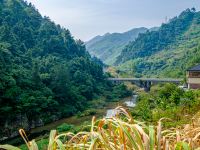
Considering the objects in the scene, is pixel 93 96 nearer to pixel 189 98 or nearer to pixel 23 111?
pixel 23 111

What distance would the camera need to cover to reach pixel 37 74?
39438 mm

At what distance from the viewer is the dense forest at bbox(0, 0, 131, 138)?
33438 millimetres

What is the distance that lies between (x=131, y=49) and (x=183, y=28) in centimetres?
2093

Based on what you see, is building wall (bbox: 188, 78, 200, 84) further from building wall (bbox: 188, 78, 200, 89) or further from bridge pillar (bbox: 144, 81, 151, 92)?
bridge pillar (bbox: 144, 81, 151, 92)

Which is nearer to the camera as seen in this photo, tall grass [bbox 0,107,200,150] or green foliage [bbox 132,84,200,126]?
tall grass [bbox 0,107,200,150]

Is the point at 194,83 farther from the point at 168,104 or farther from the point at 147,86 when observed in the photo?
the point at 147,86

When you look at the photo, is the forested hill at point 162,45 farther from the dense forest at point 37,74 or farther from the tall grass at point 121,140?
the tall grass at point 121,140

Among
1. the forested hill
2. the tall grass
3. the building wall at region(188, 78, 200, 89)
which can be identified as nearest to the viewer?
the tall grass

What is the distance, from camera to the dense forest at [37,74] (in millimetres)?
33438

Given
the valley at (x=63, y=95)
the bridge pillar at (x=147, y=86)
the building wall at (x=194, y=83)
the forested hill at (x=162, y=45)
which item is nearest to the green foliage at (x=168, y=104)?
the valley at (x=63, y=95)

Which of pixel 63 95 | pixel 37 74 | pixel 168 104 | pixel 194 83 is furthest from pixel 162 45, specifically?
pixel 168 104

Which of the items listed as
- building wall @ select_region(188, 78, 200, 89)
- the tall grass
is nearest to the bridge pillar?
building wall @ select_region(188, 78, 200, 89)

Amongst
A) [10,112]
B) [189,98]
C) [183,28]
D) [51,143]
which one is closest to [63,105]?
[10,112]

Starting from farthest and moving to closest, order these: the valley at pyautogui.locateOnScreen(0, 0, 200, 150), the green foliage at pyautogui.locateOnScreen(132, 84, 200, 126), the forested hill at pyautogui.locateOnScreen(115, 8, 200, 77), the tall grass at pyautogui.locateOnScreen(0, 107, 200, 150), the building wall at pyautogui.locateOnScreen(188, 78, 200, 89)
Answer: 1. the forested hill at pyautogui.locateOnScreen(115, 8, 200, 77)
2. the building wall at pyautogui.locateOnScreen(188, 78, 200, 89)
3. the green foliage at pyautogui.locateOnScreen(132, 84, 200, 126)
4. the valley at pyautogui.locateOnScreen(0, 0, 200, 150)
5. the tall grass at pyautogui.locateOnScreen(0, 107, 200, 150)
